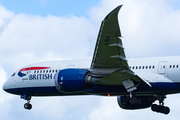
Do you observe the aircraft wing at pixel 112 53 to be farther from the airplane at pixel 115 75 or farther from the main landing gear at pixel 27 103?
the main landing gear at pixel 27 103

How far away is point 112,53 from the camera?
19109 millimetres

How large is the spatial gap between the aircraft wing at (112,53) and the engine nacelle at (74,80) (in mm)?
811

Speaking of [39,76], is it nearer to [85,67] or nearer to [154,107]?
[85,67]

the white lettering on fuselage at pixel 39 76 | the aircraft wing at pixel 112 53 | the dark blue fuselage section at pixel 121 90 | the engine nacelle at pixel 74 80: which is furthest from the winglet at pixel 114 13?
the white lettering on fuselage at pixel 39 76

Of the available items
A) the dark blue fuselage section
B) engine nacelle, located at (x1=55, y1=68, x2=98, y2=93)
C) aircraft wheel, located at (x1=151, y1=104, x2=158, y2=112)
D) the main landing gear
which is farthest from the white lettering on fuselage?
aircraft wheel, located at (x1=151, y1=104, x2=158, y2=112)

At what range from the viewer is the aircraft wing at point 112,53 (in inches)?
673

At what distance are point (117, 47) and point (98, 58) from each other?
60.9 inches

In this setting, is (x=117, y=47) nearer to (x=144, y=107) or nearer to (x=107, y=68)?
(x=107, y=68)

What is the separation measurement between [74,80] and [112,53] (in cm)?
316

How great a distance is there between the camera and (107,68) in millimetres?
20469

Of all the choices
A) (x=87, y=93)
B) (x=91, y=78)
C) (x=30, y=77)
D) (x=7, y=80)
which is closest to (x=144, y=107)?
(x=87, y=93)

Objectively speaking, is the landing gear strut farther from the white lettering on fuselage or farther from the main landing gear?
the main landing gear

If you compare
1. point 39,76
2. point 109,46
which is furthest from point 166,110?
point 39,76

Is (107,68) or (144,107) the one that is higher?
(107,68)
